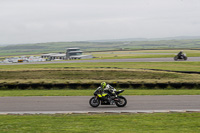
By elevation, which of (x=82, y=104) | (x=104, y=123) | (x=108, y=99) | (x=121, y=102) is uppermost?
(x=108, y=99)

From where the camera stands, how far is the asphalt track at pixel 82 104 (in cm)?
1497

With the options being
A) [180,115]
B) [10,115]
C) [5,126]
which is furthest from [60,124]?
[180,115]

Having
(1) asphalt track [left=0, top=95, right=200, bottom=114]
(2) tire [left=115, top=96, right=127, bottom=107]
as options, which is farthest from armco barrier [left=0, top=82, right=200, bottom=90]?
(2) tire [left=115, top=96, right=127, bottom=107]

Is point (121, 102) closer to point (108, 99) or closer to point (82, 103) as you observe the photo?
point (108, 99)

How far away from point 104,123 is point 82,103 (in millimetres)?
5397

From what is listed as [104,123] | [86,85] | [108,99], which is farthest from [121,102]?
[86,85]

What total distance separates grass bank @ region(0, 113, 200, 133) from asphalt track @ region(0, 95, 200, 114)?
1685 millimetres

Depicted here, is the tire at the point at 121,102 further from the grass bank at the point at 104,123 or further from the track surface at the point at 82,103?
the grass bank at the point at 104,123

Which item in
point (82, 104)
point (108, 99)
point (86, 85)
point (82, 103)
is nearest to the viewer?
point (108, 99)

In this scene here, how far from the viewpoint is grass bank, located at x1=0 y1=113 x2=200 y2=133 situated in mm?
10352

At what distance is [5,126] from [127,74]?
22.0m

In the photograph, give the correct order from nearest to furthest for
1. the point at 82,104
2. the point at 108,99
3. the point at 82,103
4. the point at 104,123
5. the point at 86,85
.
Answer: the point at 104,123 < the point at 108,99 < the point at 82,104 < the point at 82,103 < the point at 86,85

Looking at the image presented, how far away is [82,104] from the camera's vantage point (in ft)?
53.7

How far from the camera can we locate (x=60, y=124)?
11.4m
